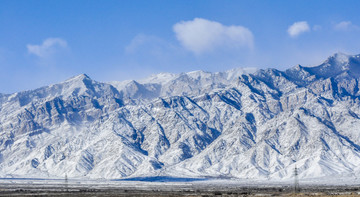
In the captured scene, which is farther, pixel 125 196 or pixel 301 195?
pixel 125 196

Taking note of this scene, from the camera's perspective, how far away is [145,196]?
15412cm

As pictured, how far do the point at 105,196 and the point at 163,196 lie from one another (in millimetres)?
20200

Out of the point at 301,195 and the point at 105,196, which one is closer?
the point at 301,195

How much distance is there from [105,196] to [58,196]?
14414mm

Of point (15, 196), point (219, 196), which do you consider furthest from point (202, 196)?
point (15, 196)

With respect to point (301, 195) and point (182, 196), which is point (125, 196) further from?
point (301, 195)

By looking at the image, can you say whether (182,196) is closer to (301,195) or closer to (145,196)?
(145,196)

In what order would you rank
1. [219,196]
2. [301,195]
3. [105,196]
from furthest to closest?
[105,196] < [219,196] < [301,195]

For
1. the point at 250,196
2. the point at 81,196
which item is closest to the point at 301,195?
the point at 250,196

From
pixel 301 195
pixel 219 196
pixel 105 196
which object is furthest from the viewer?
pixel 105 196

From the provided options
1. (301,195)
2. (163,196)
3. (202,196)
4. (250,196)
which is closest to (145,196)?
(163,196)

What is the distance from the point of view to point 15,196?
155250 millimetres

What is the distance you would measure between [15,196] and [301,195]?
74503 millimetres

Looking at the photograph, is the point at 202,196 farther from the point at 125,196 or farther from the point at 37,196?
the point at 37,196
